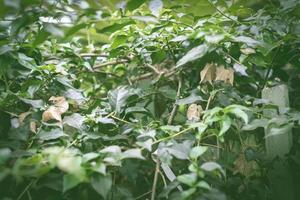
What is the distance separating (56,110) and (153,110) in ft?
1.49

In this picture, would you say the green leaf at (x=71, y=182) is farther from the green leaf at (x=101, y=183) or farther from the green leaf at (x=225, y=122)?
the green leaf at (x=225, y=122)

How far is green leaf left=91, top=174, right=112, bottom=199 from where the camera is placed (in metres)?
0.69

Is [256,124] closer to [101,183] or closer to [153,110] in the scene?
[101,183]

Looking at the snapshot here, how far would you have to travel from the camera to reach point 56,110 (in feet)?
3.18

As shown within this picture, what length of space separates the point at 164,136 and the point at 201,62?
245mm

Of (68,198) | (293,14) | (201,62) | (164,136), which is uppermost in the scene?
(293,14)

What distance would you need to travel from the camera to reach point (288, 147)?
1.01 metres

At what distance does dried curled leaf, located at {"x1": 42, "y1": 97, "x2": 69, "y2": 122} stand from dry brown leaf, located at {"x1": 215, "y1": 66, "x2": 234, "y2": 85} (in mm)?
415

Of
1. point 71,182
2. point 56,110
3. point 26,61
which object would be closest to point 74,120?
point 56,110

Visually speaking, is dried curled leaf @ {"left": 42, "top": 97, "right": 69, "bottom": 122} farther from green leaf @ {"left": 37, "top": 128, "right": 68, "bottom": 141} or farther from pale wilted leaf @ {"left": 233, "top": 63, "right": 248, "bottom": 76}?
pale wilted leaf @ {"left": 233, "top": 63, "right": 248, "bottom": 76}

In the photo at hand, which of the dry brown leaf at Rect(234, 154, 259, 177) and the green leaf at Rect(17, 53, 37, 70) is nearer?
the green leaf at Rect(17, 53, 37, 70)

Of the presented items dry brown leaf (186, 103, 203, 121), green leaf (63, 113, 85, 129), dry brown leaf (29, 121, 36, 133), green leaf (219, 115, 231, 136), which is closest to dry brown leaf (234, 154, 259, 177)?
dry brown leaf (186, 103, 203, 121)

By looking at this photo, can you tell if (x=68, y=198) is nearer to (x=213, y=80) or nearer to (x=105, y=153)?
(x=105, y=153)

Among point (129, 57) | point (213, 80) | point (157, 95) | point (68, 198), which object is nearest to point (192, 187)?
point (68, 198)
